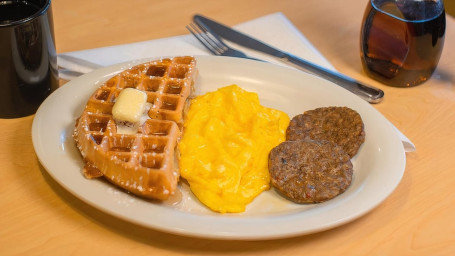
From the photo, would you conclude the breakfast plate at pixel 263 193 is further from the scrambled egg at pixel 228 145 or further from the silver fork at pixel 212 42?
the silver fork at pixel 212 42

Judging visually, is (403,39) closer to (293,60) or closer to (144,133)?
(293,60)

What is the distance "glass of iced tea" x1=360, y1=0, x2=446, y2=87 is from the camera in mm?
1702

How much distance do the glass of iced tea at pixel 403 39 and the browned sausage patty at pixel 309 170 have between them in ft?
1.56

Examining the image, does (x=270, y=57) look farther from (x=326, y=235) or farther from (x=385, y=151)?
(x=326, y=235)

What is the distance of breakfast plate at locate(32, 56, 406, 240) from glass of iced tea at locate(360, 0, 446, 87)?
0.24 m

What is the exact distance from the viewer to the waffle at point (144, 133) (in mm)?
1261

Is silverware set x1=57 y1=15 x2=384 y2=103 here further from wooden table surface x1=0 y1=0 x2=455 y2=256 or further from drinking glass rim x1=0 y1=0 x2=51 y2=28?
drinking glass rim x1=0 y1=0 x2=51 y2=28

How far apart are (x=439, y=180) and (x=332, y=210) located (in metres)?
0.39

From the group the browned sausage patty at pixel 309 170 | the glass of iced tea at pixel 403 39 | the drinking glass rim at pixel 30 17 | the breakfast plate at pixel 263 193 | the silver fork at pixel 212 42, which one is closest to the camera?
the breakfast plate at pixel 263 193

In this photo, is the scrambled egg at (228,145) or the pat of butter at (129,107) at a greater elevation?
the pat of butter at (129,107)

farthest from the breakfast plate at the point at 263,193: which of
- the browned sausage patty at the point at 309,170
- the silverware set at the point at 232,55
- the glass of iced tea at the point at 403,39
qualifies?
the glass of iced tea at the point at 403,39

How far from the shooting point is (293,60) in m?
1.86

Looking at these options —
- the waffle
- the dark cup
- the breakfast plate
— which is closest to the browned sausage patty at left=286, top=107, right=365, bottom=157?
the breakfast plate

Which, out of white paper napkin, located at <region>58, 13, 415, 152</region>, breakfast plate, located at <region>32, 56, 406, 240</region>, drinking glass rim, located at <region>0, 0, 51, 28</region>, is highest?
drinking glass rim, located at <region>0, 0, 51, 28</region>
